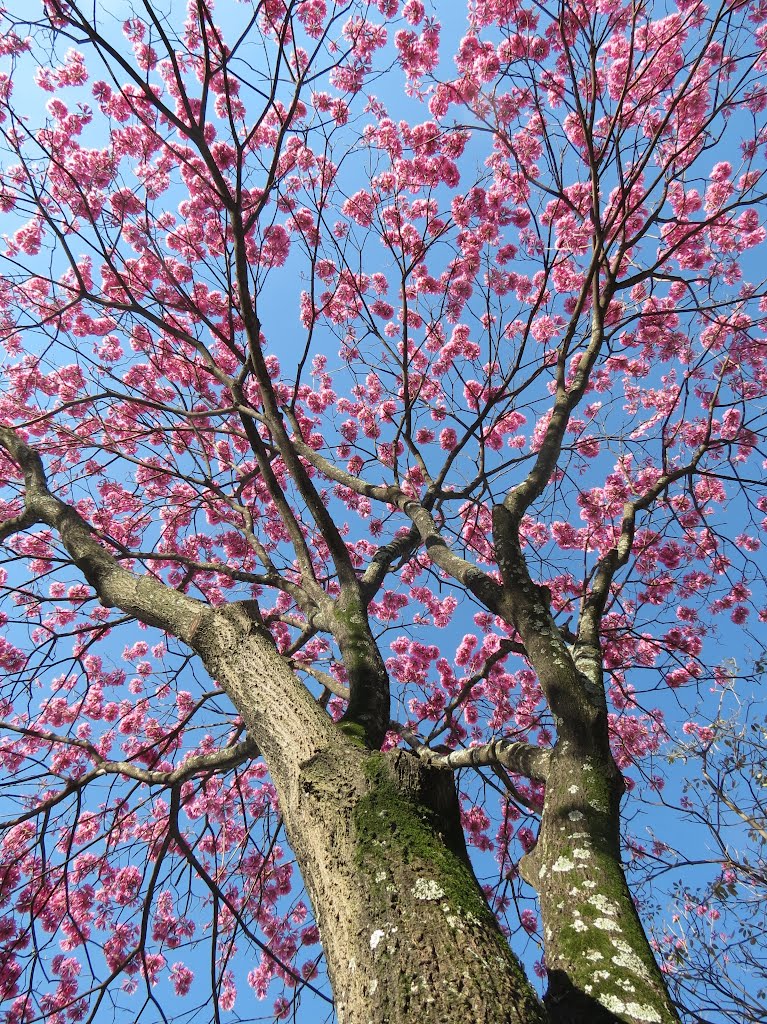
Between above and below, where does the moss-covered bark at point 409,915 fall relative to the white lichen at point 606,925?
above

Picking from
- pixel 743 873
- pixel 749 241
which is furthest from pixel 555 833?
pixel 749 241

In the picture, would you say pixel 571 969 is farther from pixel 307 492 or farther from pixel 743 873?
pixel 743 873

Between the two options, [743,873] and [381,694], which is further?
[743,873]

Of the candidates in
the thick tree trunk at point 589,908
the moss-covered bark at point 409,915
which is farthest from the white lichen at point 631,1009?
the moss-covered bark at point 409,915

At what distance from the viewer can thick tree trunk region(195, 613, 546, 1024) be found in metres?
1.04

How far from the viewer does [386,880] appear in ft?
4.16

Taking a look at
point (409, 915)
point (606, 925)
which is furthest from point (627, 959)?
point (409, 915)

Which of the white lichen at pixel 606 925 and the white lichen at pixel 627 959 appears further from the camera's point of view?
the white lichen at pixel 606 925

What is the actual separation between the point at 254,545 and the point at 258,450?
0.86m

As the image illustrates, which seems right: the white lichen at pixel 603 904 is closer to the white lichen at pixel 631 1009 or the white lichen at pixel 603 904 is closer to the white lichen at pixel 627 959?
the white lichen at pixel 627 959

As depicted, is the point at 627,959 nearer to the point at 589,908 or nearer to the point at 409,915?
the point at 589,908

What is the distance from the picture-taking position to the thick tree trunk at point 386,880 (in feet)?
3.43

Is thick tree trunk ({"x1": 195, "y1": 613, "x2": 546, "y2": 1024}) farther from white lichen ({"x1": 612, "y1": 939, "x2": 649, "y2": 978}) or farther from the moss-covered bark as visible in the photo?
white lichen ({"x1": 612, "y1": 939, "x2": 649, "y2": 978})

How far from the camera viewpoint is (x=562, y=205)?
21.1 ft
